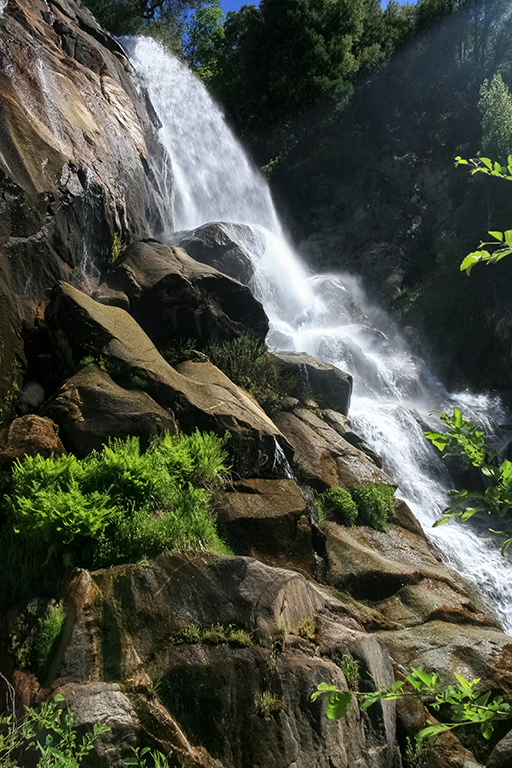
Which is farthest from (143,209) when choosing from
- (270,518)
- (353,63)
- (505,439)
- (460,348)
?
(353,63)

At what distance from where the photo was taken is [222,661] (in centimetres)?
431

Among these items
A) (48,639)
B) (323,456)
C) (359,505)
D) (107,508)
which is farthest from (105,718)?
(323,456)

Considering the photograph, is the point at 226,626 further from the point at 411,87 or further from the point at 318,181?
the point at 411,87

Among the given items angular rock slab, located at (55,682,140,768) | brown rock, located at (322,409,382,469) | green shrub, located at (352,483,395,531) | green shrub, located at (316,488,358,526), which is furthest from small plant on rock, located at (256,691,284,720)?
brown rock, located at (322,409,382,469)

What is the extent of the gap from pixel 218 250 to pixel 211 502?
29.0 ft

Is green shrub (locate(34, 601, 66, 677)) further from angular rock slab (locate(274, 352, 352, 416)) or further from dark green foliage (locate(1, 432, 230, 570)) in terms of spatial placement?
angular rock slab (locate(274, 352, 352, 416))

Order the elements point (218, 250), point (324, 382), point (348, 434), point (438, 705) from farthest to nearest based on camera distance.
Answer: point (218, 250) → point (324, 382) → point (348, 434) → point (438, 705)

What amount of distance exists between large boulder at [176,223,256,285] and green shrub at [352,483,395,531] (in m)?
7.02

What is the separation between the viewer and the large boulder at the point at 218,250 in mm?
13734

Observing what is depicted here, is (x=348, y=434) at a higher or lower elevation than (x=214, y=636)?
higher

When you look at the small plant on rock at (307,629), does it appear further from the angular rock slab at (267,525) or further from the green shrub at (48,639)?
the green shrub at (48,639)

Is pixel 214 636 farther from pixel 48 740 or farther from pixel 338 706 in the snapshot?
pixel 338 706

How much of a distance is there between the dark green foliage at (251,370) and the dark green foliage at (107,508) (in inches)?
147

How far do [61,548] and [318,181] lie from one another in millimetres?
26722
